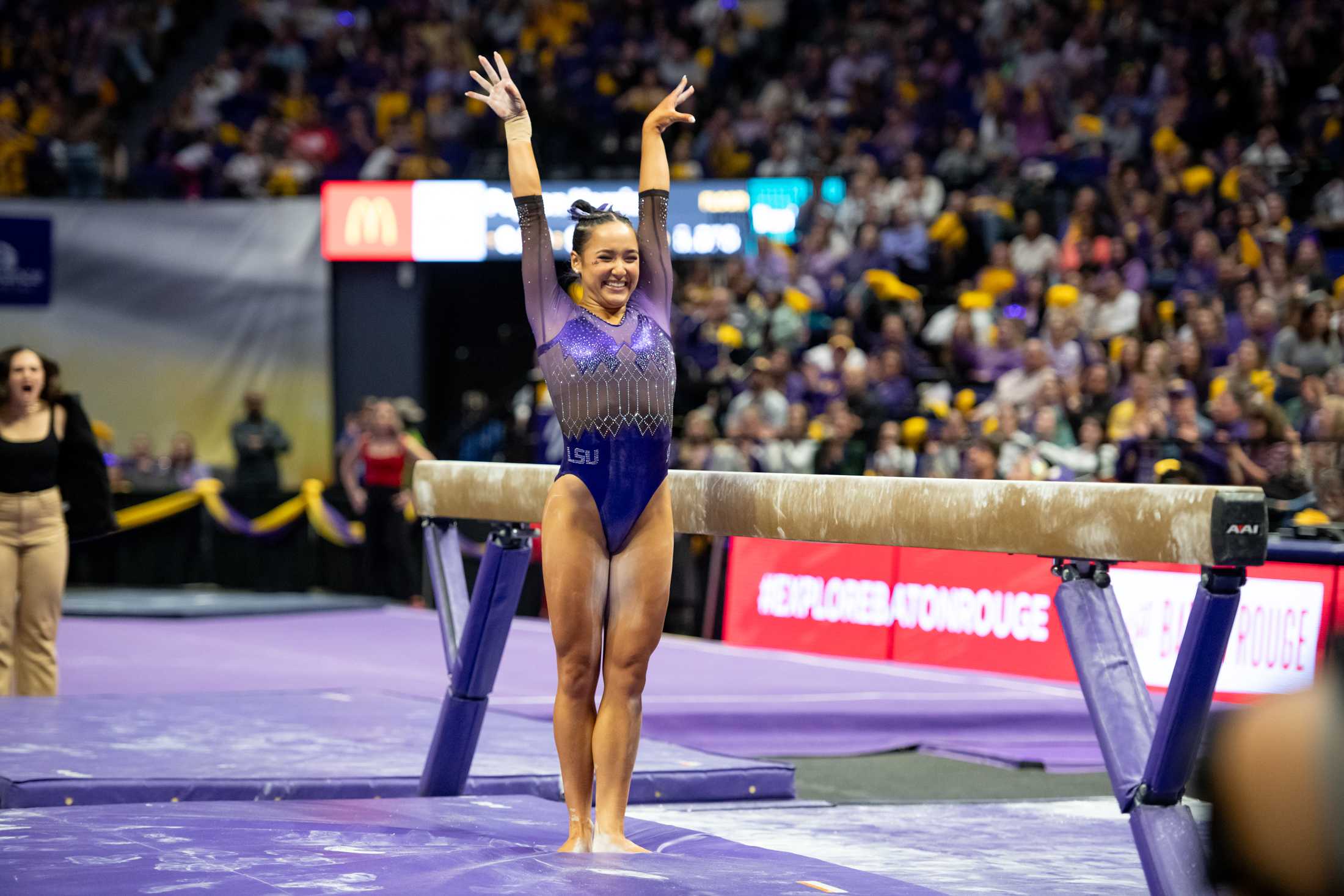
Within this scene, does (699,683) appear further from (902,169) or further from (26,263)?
(26,263)

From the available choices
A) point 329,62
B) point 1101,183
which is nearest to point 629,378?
point 1101,183

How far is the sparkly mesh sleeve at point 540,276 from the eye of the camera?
3871 mm

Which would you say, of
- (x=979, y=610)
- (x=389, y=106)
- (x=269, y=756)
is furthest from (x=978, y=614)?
(x=389, y=106)

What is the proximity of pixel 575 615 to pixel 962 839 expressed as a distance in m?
1.64

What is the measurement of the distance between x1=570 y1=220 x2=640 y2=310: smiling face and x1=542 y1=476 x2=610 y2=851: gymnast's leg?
0.44 m

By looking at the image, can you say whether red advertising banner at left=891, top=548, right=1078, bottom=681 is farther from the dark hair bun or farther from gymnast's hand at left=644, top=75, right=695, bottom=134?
the dark hair bun

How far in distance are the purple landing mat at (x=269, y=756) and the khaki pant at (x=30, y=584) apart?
0.40m

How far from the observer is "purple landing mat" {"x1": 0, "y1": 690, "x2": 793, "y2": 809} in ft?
15.6

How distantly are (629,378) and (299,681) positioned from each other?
5347 millimetres

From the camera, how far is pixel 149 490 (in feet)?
46.4

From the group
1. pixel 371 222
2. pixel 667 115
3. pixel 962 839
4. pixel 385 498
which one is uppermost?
pixel 371 222

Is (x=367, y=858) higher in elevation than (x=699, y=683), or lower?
higher

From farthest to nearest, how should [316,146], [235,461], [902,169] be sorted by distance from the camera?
1. [316,146]
2. [235,461]
3. [902,169]

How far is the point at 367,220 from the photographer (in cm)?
1474
